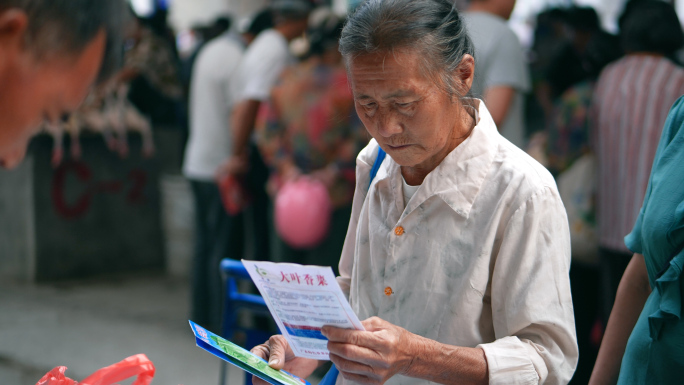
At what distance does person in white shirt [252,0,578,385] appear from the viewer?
131 centimetres

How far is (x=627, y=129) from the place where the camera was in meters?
3.02

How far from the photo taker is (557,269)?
134 cm

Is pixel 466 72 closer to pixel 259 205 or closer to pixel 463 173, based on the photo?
pixel 463 173

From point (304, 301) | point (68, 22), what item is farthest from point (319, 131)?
point (68, 22)

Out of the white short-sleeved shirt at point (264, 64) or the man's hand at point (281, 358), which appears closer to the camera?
the man's hand at point (281, 358)

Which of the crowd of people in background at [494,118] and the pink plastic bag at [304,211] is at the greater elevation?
the crowd of people in background at [494,118]

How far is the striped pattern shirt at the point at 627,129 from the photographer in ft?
9.63

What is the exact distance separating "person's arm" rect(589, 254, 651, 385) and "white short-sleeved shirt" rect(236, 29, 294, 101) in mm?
2776

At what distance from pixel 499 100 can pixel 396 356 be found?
1.87 meters

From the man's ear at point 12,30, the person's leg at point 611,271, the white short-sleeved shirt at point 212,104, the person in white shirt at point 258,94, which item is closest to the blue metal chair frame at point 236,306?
the man's ear at point 12,30

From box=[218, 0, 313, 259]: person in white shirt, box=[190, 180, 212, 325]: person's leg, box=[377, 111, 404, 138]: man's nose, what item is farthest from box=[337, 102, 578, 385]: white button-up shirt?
box=[190, 180, 212, 325]: person's leg

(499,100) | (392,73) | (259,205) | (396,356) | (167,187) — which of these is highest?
(392,73)

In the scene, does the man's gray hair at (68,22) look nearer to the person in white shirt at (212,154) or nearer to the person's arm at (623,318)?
the person's arm at (623,318)

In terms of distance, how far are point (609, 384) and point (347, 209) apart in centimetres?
217
